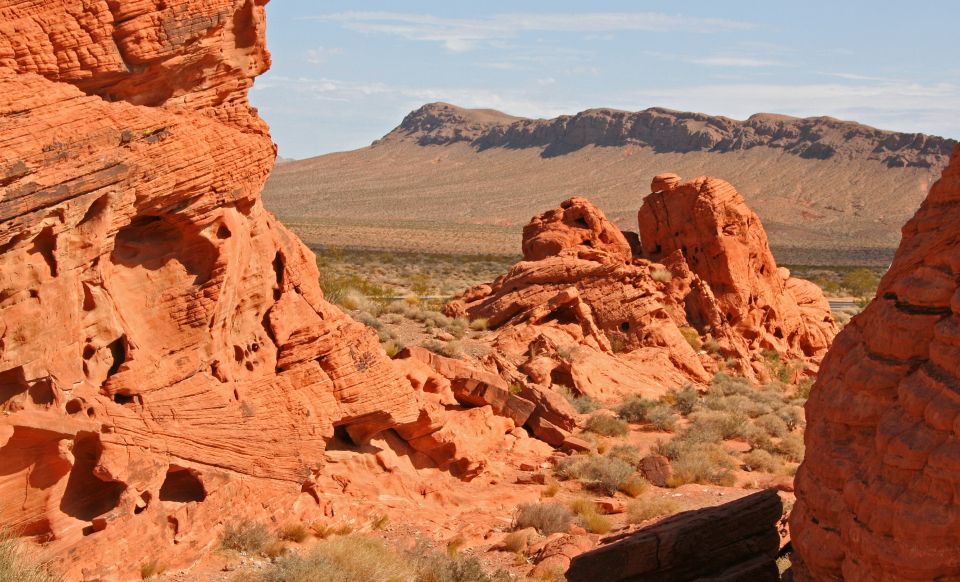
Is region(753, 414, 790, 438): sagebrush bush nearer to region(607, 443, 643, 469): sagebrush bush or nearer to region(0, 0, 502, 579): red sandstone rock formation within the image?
region(607, 443, 643, 469): sagebrush bush

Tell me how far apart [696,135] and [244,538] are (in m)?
127

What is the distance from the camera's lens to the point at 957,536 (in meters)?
6.17

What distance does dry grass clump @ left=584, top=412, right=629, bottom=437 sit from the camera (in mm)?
17000

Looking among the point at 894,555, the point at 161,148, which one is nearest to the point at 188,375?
the point at 161,148

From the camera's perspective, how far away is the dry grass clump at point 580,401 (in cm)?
1830

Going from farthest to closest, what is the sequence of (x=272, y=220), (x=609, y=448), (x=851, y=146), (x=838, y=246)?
(x=851, y=146) < (x=838, y=246) < (x=609, y=448) < (x=272, y=220)

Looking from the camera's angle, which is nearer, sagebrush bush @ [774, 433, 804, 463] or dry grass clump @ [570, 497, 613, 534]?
dry grass clump @ [570, 497, 613, 534]

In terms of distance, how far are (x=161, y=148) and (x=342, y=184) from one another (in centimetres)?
11481

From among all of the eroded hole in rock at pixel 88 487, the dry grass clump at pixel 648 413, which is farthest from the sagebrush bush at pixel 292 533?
the dry grass clump at pixel 648 413

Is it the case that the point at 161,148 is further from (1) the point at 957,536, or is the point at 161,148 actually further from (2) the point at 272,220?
(1) the point at 957,536

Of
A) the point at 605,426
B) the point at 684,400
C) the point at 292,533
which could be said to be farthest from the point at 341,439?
the point at 684,400

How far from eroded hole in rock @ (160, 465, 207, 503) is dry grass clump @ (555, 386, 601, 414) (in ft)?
30.7

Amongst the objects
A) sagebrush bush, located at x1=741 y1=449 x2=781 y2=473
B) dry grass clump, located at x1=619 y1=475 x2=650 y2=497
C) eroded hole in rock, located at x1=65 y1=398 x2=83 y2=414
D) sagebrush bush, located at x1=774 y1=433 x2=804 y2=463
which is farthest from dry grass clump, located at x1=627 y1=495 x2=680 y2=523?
eroded hole in rock, located at x1=65 y1=398 x2=83 y2=414

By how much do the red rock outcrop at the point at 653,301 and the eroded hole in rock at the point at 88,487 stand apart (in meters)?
10.8
